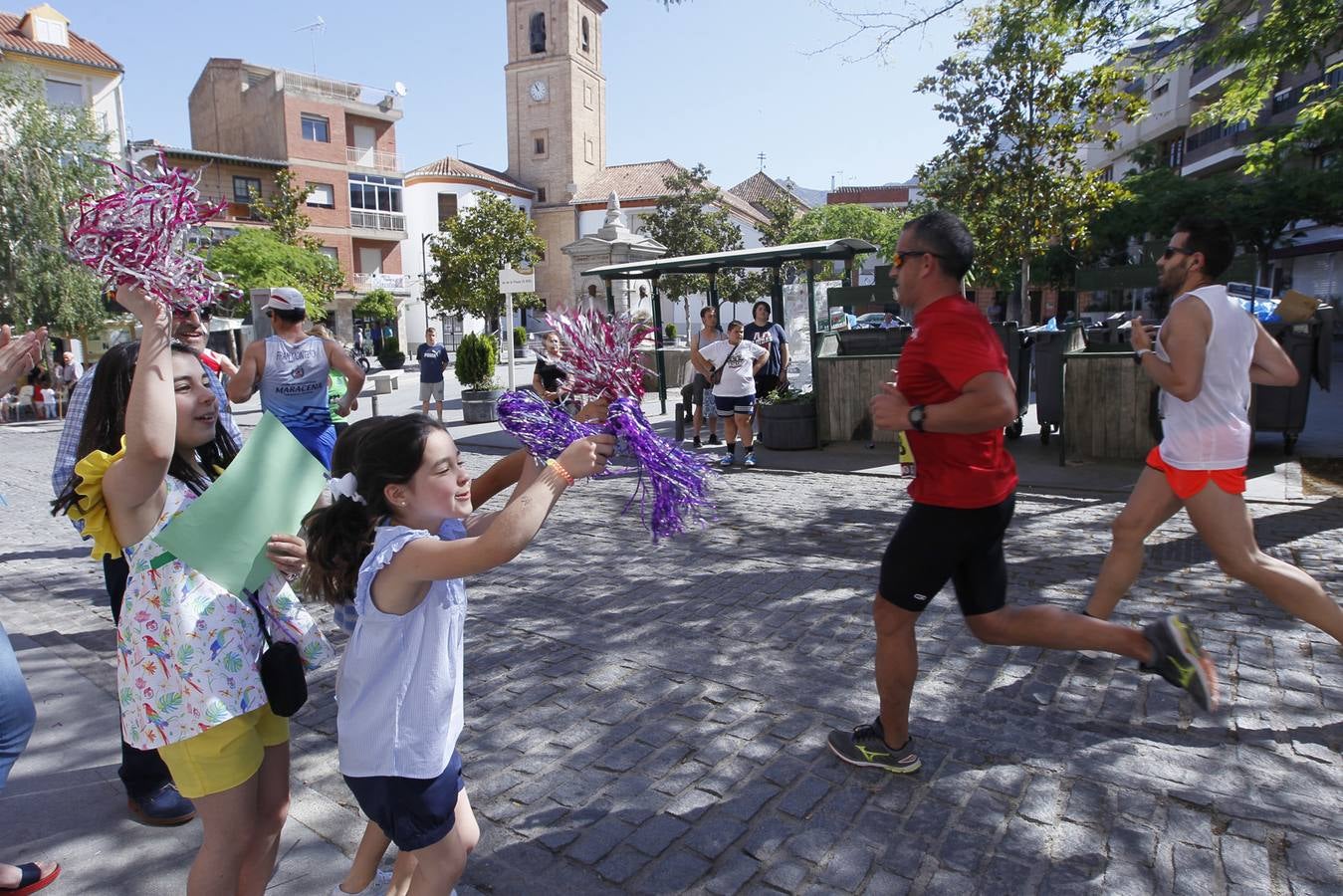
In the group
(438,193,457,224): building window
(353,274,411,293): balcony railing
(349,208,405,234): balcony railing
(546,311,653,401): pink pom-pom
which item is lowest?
(546,311,653,401): pink pom-pom

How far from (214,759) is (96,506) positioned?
2.24 ft

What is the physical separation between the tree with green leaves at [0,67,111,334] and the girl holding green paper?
21175 mm

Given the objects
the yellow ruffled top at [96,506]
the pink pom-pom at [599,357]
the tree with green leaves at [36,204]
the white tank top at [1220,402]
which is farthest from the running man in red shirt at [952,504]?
the tree with green leaves at [36,204]

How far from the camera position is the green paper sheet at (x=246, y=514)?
1.88 metres

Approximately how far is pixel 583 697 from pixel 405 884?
4.73ft

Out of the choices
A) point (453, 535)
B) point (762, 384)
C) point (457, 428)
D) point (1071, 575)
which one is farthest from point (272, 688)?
point (457, 428)

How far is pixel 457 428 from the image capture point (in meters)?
14.4

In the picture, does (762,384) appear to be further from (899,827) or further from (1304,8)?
(899,827)

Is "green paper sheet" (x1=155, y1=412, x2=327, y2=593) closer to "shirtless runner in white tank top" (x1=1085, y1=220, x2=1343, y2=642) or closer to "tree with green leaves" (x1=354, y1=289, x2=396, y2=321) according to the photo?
"shirtless runner in white tank top" (x1=1085, y1=220, x2=1343, y2=642)

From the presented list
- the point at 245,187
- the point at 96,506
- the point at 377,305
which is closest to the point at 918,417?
the point at 96,506

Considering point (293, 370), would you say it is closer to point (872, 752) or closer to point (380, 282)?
point (872, 752)

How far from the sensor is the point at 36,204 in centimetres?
1967

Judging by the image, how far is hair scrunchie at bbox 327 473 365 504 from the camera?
195 cm

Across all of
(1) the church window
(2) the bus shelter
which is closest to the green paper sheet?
(2) the bus shelter
